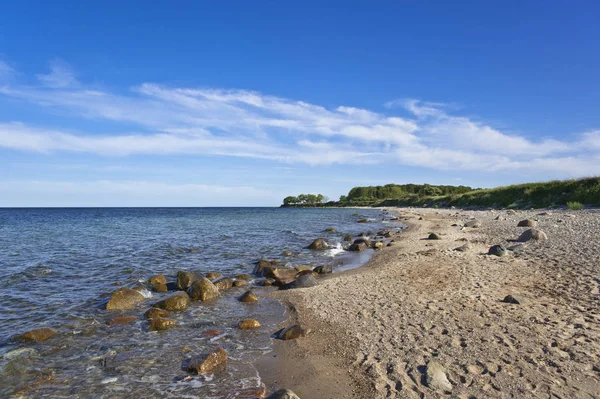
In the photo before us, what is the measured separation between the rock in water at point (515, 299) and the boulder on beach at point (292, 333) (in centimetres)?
539

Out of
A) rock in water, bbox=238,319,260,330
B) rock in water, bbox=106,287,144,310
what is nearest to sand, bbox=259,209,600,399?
rock in water, bbox=238,319,260,330

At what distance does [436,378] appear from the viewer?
5730 mm

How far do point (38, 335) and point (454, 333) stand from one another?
997 centimetres

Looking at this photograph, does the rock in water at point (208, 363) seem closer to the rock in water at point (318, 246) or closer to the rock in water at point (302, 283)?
the rock in water at point (302, 283)

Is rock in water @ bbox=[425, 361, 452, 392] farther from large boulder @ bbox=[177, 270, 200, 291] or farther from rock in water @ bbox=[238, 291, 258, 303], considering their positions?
large boulder @ bbox=[177, 270, 200, 291]

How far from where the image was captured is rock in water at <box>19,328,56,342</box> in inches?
336

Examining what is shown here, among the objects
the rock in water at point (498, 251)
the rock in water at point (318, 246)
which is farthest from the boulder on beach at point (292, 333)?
the rock in water at point (318, 246)

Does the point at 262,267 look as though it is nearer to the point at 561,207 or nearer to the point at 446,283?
the point at 446,283

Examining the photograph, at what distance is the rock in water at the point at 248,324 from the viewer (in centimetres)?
930

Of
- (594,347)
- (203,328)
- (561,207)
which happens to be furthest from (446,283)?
(561,207)

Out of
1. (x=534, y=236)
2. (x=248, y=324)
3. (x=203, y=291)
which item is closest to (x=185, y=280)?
(x=203, y=291)

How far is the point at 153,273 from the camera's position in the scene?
1656 cm

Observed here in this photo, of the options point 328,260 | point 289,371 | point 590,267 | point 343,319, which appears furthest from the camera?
point 328,260

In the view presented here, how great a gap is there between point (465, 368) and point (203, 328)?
21.2 ft
